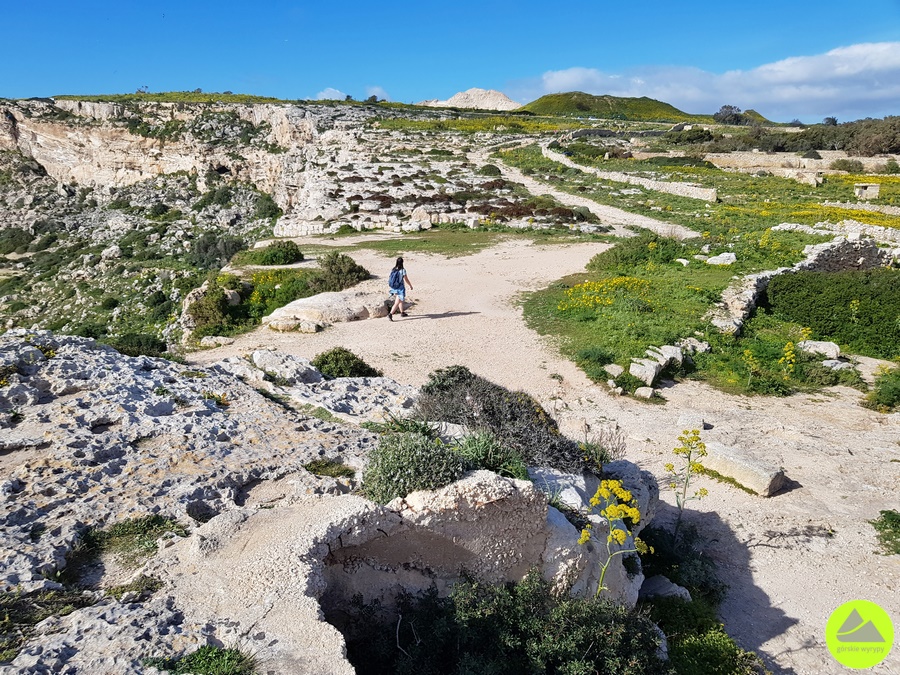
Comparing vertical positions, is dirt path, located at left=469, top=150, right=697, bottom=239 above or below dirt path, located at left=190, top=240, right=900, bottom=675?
above

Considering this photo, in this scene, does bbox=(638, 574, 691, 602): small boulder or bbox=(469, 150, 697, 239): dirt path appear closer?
bbox=(638, 574, 691, 602): small boulder

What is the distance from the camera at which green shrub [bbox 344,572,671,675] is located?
4277 millimetres

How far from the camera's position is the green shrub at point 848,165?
43.3m

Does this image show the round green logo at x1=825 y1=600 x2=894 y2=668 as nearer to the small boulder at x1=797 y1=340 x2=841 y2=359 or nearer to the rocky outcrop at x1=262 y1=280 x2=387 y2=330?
the small boulder at x1=797 y1=340 x2=841 y2=359

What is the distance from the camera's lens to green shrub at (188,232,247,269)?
30375 millimetres

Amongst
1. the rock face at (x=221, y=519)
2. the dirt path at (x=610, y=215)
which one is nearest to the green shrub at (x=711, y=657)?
the rock face at (x=221, y=519)

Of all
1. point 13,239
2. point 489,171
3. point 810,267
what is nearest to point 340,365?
point 810,267

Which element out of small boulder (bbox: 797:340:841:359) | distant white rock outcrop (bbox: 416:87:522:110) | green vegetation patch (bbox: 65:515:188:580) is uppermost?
distant white rock outcrop (bbox: 416:87:522:110)

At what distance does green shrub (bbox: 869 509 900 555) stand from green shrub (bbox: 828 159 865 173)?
46922 mm

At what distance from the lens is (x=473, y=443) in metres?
5.61

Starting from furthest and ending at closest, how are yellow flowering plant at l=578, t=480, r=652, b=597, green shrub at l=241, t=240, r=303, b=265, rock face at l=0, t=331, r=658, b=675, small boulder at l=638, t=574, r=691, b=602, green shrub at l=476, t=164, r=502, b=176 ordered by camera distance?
green shrub at l=476, t=164, r=502, b=176, green shrub at l=241, t=240, r=303, b=265, small boulder at l=638, t=574, r=691, b=602, yellow flowering plant at l=578, t=480, r=652, b=597, rock face at l=0, t=331, r=658, b=675

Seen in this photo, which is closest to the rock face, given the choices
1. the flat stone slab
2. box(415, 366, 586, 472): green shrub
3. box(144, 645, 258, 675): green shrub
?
box(144, 645, 258, 675): green shrub

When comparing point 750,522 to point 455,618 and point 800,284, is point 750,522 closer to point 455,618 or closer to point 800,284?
point 455,618

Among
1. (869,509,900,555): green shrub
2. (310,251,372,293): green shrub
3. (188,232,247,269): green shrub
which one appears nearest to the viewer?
(869,509,900,555): green shrub
